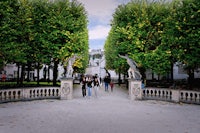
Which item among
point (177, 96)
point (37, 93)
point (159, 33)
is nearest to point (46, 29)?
point (37, 93)

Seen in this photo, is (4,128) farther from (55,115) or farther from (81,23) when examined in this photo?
(81,23)

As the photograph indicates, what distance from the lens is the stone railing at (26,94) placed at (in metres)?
18.1

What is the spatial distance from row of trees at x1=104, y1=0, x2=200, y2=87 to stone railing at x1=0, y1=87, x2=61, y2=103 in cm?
1107

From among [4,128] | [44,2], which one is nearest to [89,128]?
[4,128]

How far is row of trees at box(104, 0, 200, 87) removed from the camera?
2227cm

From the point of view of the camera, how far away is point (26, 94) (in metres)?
19.4

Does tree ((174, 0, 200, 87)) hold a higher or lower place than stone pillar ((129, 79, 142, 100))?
higher

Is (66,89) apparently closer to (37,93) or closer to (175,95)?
(37,93)

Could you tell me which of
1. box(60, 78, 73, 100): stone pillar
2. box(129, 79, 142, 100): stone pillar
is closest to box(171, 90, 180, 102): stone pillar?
box(129, 79, 142, 100): stone pillar

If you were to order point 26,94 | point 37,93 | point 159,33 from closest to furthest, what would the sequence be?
point 26,94, point 37,93, point 159,33

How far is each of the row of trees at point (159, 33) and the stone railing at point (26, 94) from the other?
1107cm

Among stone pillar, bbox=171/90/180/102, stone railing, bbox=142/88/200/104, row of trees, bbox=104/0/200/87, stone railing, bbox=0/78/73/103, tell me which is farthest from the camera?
row of trees, bbox=104/0/200/87

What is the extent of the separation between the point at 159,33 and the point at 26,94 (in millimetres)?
16919

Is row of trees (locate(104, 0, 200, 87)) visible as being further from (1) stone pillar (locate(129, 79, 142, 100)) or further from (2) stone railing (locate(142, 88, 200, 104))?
(1) stone pillar (locate(129, 79, 142, 100))
